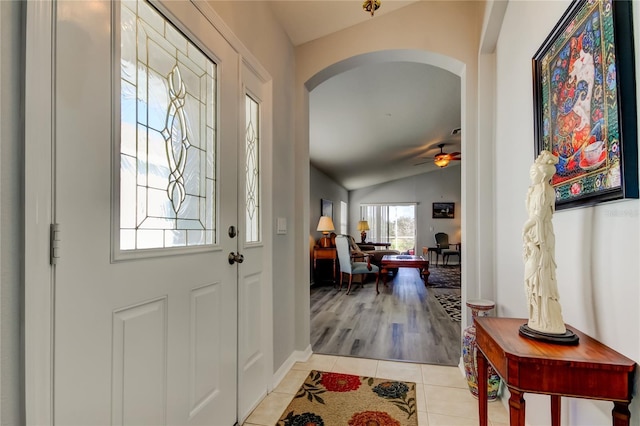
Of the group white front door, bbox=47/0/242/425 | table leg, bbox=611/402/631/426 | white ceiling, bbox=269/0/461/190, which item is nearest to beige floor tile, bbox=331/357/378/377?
white front door, bbox=47/0/242/425

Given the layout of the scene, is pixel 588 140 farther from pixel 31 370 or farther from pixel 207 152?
pixel 31 370

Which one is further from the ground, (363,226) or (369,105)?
(369,105)

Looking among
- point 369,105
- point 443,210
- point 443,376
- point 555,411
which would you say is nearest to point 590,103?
point 555,411

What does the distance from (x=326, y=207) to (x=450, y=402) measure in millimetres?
5644

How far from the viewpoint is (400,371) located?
2.45 metres

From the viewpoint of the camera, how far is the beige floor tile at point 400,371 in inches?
92.0

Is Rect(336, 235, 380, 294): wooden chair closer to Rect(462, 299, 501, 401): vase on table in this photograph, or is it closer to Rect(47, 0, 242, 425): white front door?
Rect(462, 299, 501, 401): vase on table

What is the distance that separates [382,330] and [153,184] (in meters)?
2.86

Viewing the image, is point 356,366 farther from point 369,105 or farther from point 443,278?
point 443,278

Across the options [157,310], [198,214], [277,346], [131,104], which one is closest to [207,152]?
[198,214]

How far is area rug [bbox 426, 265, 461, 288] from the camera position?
623 cm

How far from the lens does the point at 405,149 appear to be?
653 centimetres

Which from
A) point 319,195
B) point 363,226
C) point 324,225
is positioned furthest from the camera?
point 363,226

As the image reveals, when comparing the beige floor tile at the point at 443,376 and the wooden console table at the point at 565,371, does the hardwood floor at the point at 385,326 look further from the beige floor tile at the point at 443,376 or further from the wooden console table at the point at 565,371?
the wooden console table at the point at 565,371
